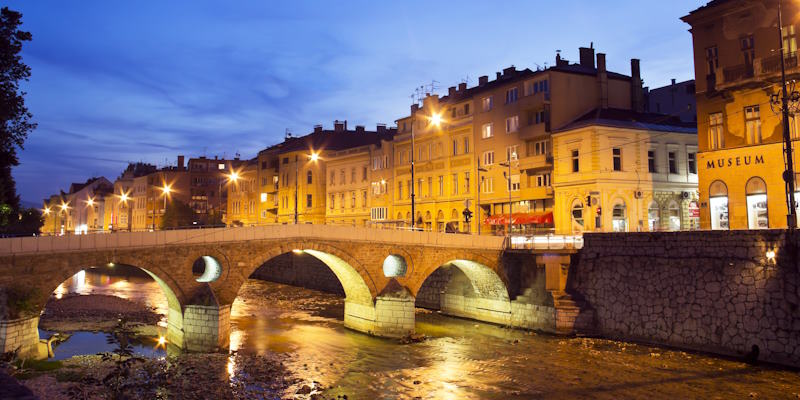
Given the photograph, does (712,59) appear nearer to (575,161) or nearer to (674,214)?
(575,161)

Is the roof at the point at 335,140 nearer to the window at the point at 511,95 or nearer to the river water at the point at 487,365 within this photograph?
the window at the point at 511,95

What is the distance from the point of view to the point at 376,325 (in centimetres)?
3253

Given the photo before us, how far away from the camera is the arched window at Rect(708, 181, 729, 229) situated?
3331 centimetres

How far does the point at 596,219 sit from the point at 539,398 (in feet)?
70.9

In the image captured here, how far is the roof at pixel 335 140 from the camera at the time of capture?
7019cm

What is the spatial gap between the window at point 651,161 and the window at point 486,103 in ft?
42.4

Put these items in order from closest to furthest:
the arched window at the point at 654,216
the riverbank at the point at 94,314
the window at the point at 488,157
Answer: the riverbank at the point at 94,314 → the arched window at the point at 654,216 → the window at the point at 488,157

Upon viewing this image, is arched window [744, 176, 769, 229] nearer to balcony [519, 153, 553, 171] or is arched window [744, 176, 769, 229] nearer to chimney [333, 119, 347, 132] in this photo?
balcony [519, 153, 553, 171]

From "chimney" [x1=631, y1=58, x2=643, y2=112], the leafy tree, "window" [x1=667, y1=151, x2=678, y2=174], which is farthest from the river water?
the leafy tree

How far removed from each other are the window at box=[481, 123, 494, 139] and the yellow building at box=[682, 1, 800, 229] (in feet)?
55.7

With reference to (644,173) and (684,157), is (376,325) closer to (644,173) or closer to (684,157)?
(644,173)

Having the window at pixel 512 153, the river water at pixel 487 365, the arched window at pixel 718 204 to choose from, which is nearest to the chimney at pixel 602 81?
the window at pixel 512 153

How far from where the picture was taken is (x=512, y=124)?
4681cm

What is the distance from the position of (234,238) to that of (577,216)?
23.6 metres
